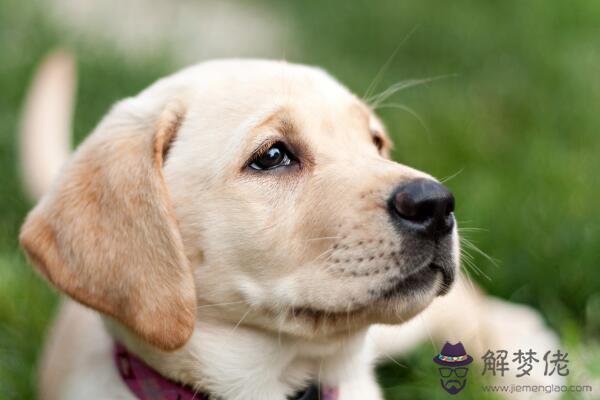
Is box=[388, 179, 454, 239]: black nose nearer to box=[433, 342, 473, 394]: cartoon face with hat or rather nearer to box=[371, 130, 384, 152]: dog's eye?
box=[371, 130, 384, 152]: dog's eye

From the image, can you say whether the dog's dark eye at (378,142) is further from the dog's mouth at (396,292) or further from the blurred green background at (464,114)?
the blurred green background at (464,114)

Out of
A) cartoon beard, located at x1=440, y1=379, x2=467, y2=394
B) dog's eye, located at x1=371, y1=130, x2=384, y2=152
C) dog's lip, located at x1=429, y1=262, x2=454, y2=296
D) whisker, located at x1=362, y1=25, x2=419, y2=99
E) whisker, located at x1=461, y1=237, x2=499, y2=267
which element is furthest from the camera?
whisker, located at x1=362, y1=25, x2=419, y2=99

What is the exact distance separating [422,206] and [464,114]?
3561 millimetres

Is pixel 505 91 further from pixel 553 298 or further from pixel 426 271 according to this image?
pixel 426 271

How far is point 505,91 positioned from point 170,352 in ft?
14.7

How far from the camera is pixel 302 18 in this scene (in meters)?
9.48

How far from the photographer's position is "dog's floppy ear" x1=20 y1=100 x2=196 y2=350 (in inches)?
108

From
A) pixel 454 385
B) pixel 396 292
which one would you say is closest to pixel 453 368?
pixel 454 385

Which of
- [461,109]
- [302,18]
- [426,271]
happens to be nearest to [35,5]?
[302,18]

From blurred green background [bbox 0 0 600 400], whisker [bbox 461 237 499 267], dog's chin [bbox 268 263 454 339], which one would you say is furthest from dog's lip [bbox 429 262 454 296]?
blurred green background [bbox 0 0 600 400]

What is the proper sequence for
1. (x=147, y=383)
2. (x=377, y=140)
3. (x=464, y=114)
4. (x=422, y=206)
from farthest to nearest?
(x=464, y=114)
(x=377, y=140)
(x=147, y=383)
(x=422, y=206)

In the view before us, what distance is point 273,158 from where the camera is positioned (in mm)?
2967

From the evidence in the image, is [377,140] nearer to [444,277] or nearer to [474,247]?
[474,247]

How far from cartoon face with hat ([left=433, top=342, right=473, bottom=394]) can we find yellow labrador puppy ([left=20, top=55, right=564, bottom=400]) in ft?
1.90
